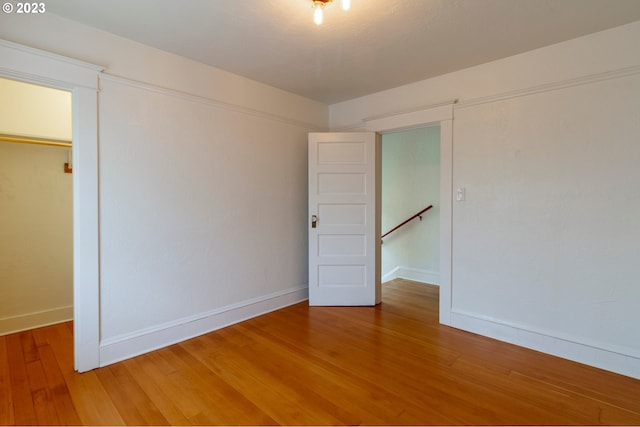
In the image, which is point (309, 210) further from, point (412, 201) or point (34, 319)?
Result: point (34, 319)

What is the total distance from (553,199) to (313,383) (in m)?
2.35

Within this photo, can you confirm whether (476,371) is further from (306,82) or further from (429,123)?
(306,82)

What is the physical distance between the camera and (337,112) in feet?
13.0

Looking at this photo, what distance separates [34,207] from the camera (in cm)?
293

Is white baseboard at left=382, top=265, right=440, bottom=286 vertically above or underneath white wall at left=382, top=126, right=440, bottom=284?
underneath

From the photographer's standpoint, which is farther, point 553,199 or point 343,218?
point 343,218

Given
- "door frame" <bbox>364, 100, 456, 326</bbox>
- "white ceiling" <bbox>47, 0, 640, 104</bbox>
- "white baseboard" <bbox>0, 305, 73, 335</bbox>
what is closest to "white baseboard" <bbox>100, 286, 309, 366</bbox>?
"white baseboard" <bbox>0, 305, 73, 335</bbox>

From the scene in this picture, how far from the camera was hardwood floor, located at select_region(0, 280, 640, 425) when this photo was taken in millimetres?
1715

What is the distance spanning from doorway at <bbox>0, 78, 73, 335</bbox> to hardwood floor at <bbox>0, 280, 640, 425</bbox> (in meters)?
0.31

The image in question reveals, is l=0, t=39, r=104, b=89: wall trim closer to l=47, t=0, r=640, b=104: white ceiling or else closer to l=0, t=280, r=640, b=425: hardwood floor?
l=47, t=0, r=640, b=104: white ceiling

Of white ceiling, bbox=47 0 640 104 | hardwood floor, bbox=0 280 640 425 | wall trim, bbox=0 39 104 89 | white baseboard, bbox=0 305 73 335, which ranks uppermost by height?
white ceiling, bbox=47 0 640 104

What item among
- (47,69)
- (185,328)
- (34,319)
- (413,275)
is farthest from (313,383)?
(413,275)

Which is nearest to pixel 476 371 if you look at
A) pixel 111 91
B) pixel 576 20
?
pixel 576 20

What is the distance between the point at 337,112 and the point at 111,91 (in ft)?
8.30
